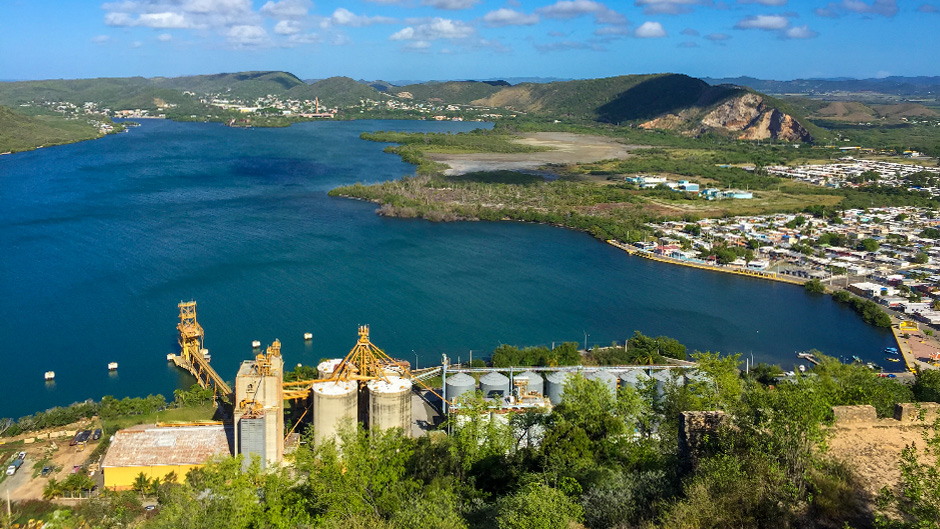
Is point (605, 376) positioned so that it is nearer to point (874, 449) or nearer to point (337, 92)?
point (874, 449)

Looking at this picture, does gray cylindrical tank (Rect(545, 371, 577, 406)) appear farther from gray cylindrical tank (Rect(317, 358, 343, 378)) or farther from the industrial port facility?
gray cylindrical tank (Rect(317, 358, 343, 378))

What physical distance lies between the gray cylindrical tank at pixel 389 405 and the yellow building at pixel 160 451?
84.0 inches

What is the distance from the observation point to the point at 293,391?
11.8 metres

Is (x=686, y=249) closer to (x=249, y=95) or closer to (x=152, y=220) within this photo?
(x=152, y=220)

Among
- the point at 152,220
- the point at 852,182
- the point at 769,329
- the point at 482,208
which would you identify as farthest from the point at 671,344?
the point at 852,182

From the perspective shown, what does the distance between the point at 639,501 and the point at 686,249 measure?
21.9m

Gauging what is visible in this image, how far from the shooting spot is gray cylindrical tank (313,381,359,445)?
10875 mm

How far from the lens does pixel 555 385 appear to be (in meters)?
12.6

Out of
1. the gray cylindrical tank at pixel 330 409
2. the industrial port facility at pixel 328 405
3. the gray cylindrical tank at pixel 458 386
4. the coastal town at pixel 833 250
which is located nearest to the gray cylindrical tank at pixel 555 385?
the industrial port facility at pixel 328 405

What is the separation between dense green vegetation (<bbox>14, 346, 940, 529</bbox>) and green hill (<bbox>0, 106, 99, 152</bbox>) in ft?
175

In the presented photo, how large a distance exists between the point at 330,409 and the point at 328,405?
0.23ft

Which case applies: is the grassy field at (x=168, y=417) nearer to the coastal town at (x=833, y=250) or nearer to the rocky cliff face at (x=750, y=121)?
the coastal town at (x=833, y=250)

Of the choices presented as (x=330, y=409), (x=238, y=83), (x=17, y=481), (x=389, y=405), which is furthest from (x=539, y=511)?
→ (x=238, y=83)

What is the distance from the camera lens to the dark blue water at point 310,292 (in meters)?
17.2
